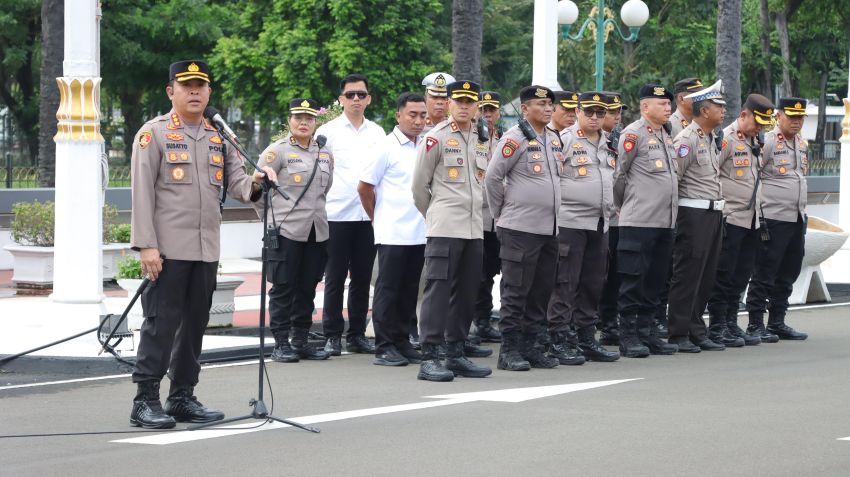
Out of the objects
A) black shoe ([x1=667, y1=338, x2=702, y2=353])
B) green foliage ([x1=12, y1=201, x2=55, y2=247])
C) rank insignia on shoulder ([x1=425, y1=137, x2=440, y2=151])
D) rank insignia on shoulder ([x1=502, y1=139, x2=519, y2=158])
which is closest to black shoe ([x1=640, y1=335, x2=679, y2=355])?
black shoe ([x1=667, y1=338, x2=702, y2=353])

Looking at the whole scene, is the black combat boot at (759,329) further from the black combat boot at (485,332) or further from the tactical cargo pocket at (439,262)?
the tactical cargo pocket at (439,262)

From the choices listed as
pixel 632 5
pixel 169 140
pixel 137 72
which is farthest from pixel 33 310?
pixel 137 72

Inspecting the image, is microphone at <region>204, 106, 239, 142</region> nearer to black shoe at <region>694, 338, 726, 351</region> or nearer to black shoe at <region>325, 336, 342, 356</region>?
black shoe at <region>325, 336, 342, 356</region>

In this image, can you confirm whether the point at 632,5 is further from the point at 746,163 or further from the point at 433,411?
the point at 433,411

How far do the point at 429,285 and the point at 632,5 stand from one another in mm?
18245

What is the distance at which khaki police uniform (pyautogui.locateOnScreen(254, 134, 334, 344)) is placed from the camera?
1188 cm

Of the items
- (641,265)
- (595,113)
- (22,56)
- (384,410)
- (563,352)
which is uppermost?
(22,56)

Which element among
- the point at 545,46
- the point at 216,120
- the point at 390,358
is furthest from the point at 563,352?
the point at 545,46

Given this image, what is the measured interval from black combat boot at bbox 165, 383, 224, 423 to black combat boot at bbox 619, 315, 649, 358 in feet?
14.7

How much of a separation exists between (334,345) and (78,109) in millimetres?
3150

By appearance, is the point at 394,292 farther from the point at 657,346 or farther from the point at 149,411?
the point at 149,411

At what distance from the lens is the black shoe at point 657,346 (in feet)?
41.1

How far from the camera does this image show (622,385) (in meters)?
10.5

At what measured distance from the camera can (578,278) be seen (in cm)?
1197
